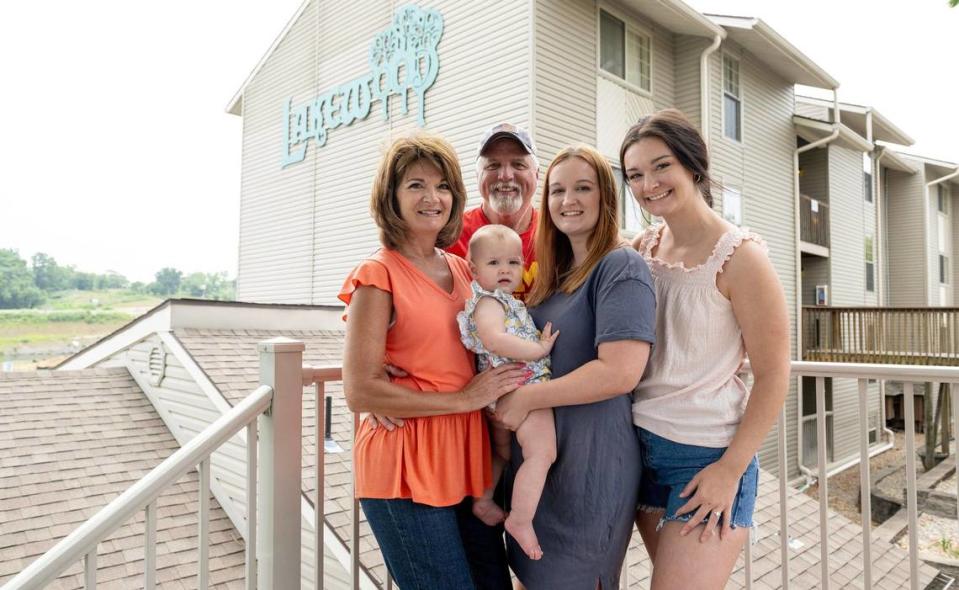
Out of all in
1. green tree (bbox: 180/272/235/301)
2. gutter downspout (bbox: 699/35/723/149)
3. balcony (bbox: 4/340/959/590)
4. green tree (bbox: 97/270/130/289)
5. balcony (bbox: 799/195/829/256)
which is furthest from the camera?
green tree (bbox: 97/270/130/289)

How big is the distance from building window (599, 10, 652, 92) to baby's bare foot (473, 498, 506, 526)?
9248 millimetres

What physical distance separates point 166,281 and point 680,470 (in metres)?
22.5

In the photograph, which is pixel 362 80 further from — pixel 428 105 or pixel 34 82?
pixel 34 82

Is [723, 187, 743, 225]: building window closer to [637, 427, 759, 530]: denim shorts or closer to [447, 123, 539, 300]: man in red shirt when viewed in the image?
[447, 123, 539, 300]: man in red shirt

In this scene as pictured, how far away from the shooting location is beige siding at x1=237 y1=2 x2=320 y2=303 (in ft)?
41.5

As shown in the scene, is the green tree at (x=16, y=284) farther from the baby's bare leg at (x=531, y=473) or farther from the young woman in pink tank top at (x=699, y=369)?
the young woman in pink tank top at (x=699, y=369)

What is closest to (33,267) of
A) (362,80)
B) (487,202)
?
(362,80)

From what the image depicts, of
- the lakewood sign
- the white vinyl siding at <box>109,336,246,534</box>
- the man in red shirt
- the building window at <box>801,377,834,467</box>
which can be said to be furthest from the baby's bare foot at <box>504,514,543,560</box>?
the building window at <box>801,377,834,467</box>

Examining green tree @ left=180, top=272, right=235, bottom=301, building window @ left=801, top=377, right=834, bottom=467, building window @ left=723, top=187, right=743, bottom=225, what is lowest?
building window @ left=801, top=377, right=834, bottom=467

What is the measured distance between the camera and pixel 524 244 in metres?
2.49

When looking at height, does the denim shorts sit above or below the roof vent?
above

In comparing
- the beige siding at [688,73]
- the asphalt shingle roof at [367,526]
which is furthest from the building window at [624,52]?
the asphalt shingle roof at [367,526]

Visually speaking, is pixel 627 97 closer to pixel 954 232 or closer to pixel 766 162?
pixel 766 162

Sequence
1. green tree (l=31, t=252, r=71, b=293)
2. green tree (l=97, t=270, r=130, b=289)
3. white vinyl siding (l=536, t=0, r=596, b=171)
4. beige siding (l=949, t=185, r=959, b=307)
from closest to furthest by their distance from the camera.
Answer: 1. white vinyl siding (l=536, t=0, r=596, b=171)
2. green tree (l=97, t=270, r=130, b=289)
3. green tree (l=31, t=252, r=71, b=293)
4. beige siding (l=949, t=185, r=959, b=307)
